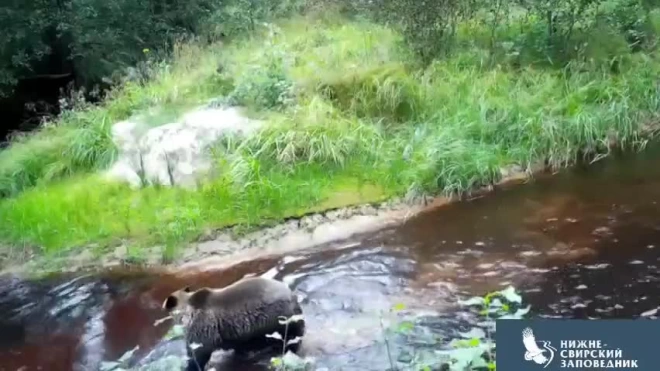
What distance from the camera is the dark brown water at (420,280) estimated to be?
242 inches

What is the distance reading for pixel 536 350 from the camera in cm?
334

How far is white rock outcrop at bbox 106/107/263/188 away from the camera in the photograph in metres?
9.32

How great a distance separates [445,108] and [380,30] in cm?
296

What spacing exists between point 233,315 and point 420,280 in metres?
1.89

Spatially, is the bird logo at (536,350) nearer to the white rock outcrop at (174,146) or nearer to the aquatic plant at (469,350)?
the aquatic plant at (469,350)

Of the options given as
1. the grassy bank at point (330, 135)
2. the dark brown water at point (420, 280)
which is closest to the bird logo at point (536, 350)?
the dark brown water at point (420, 280)

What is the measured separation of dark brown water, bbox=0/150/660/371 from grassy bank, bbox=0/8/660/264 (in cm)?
77

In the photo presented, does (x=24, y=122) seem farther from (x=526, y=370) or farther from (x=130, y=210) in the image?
(x=526, y=370)

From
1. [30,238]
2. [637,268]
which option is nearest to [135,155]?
[30,238]

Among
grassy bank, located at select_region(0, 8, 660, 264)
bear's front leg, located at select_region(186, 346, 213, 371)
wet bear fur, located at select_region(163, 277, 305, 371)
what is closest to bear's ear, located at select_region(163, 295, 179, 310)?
wet bear fur, located at select_region(163, 277, 305, 371)

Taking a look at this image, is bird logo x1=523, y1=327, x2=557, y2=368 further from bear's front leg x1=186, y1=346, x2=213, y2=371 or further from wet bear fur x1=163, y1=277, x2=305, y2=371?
bear's front leg x1=186, y1=346, x2=213, y2=371

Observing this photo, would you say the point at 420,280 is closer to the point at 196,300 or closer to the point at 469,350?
the point at 196,300

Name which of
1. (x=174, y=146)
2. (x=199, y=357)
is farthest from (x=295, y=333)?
(x=174, y=146)

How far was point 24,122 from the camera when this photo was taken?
13.7 meters
